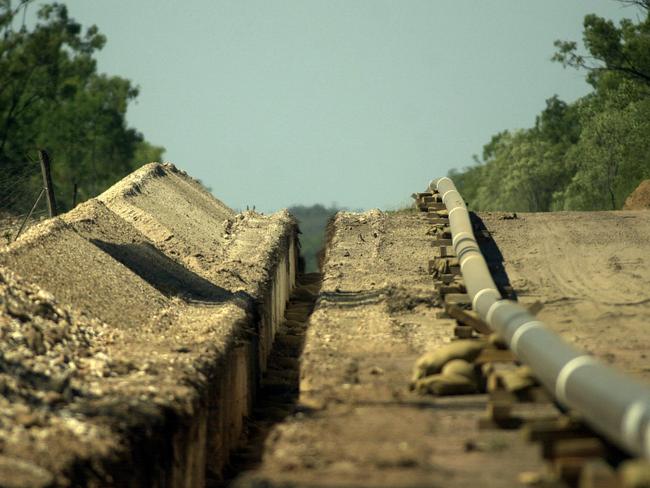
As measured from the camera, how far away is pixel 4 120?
163 ft

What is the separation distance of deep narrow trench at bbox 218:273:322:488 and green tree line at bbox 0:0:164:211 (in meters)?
16.7

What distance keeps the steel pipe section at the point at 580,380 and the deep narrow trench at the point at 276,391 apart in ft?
6.66

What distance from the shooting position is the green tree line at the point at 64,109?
48.6 metres

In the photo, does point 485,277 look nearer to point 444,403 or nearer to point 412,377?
point 412,377

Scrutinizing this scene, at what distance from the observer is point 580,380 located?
27.3 ft

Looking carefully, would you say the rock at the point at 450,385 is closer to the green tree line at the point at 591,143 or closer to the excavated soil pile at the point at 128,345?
the excavated soil pile at the point at 128,345

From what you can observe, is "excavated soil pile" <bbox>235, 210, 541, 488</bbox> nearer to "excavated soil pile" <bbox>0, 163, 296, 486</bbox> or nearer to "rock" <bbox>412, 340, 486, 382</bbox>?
"rock" <bbox>412, 340, 486, 382</bbox>

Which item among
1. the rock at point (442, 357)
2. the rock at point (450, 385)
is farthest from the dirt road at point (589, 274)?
the rock at point (450, 385)

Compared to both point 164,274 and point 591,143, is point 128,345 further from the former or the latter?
point 591,143

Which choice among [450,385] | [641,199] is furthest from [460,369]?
[641,199]

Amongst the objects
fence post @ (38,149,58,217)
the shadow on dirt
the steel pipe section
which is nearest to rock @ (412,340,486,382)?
the steel pipe section

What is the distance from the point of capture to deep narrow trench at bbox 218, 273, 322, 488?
41.9ft

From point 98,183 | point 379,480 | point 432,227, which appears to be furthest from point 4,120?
point 379,480

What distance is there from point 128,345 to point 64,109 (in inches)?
2111
